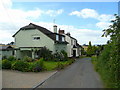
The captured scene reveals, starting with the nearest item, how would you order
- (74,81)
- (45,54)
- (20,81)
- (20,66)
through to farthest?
(20,81) < (74,81) < (20,66) < (45,54)

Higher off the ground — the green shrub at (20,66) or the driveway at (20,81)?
the green shrub at (20,66)

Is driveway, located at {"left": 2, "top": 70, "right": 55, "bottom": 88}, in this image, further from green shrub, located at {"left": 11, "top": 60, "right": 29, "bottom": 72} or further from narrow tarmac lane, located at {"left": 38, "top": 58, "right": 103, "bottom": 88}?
green shrub, located at {"left": 11, "top": 60, "right": 29, "bottom": 72}

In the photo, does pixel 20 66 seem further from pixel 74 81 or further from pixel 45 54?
pixel 45 54

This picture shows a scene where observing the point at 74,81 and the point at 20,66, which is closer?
the point at 74,81

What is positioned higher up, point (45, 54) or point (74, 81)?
point (45, 54)

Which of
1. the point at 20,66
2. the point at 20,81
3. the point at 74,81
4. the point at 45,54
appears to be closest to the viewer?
the point at 20,81

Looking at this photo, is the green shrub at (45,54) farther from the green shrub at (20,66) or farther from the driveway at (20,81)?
the driveway at (20,81)

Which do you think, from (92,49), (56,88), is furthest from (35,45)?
(92,49)

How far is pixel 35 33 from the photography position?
30.8 m

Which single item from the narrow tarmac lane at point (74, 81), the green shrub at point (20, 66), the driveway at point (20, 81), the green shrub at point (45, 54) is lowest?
the narrow tarmac lane at point (74, 81)

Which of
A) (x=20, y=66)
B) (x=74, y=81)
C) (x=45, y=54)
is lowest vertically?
(x=74, y=81)

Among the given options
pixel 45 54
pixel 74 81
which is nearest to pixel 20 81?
pixel 74 81

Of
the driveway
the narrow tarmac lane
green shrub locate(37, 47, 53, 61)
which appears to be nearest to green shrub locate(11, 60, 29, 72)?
the driveway

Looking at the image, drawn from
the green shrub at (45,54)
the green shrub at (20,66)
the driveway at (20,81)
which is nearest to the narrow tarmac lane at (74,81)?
the driveway at (20,81)
